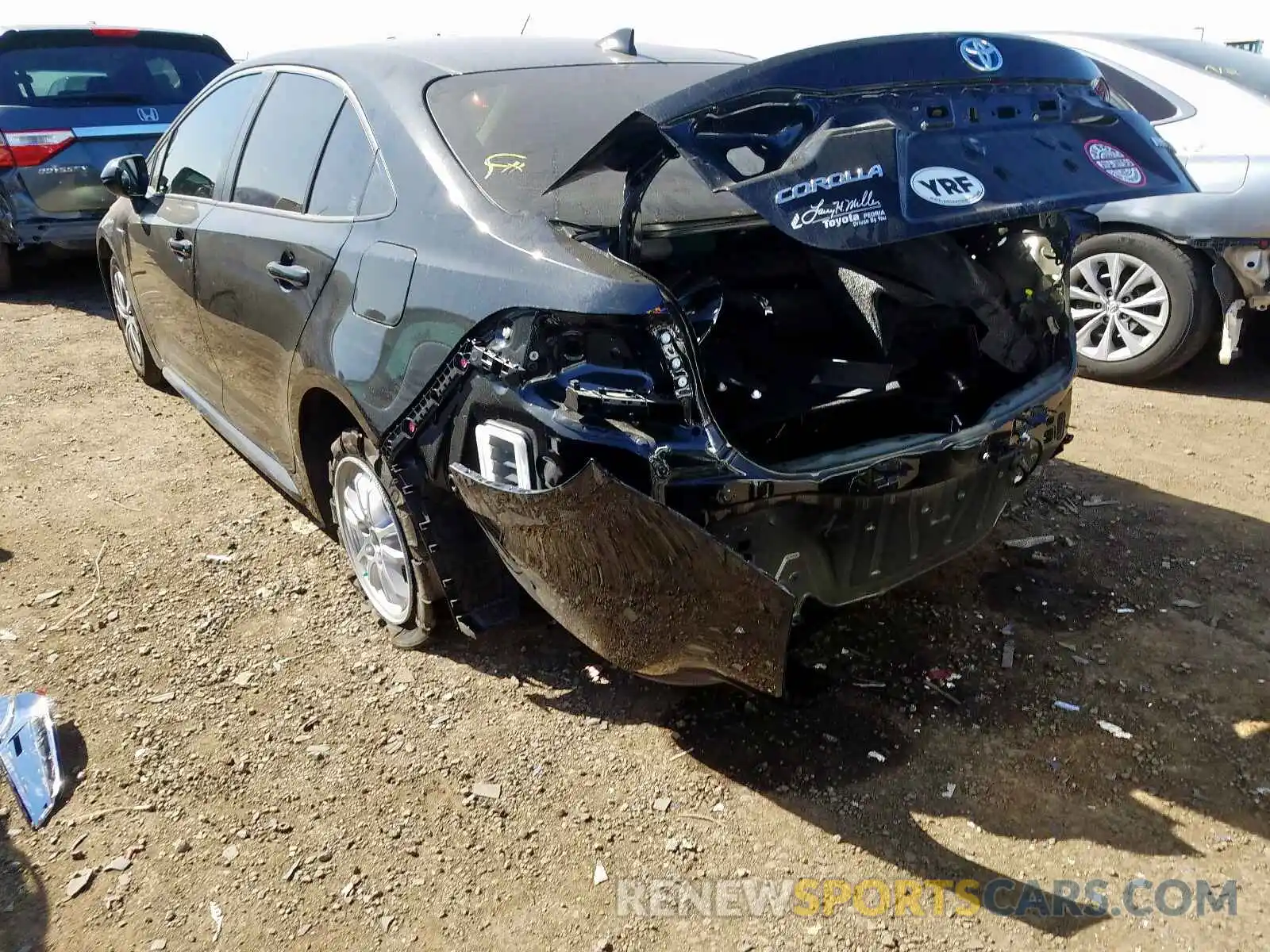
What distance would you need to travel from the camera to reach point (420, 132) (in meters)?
2.63

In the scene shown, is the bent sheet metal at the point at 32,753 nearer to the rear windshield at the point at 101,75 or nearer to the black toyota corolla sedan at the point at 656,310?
the black toyota corolla sedan at the point at 656,310

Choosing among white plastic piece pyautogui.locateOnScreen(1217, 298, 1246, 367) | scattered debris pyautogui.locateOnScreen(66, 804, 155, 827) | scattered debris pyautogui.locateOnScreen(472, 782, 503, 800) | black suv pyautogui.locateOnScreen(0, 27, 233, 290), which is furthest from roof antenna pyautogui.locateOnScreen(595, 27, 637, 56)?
black suv pyautogui.locateOnScreen(0, 27, 233, 290)

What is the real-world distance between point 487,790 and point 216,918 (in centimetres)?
67

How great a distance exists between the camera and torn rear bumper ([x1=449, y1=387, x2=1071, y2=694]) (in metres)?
2.01

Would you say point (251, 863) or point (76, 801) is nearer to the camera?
point (251, 863)

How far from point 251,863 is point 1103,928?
1928mm

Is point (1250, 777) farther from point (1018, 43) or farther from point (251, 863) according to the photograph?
point (251, 863)

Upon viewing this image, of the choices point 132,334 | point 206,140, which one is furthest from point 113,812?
point 132,334

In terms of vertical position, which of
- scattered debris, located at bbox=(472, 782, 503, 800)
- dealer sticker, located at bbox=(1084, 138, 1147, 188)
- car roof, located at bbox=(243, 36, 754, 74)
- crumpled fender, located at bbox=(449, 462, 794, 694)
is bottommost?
scattered debris, located at bbox=(472, 782, 503, 800)

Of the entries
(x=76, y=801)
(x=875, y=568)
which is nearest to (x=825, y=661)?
(x=875, y=568)

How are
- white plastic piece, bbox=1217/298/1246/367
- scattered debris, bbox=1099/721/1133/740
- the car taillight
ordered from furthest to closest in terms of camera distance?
the car taillight → white plastic piece, bbox=1217/298/1246/367 → scattered debris, bbox=1099/721/1133/740

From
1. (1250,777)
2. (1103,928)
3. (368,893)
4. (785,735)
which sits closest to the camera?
(1103,928)

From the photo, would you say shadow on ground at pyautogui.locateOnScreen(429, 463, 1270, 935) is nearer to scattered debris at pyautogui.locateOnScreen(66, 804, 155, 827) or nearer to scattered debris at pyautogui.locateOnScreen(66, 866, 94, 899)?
scattered debris at pyautogui.locateOnScreen(66, 804, 155, 827)

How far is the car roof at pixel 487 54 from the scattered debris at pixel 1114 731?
253 centimetres
